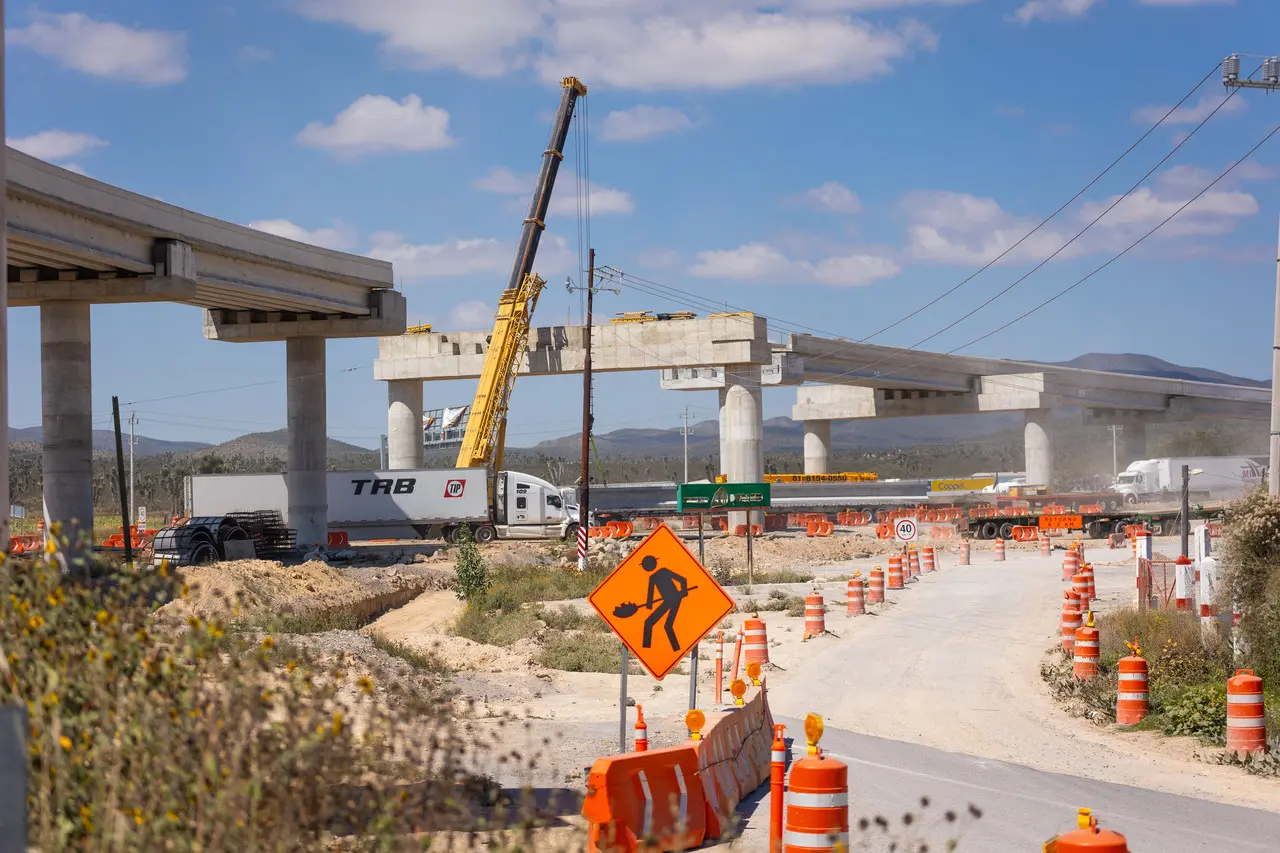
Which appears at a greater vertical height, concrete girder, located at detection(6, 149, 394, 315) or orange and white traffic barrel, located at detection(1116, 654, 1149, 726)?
concrete girder, located at detection(6, 149, 394, 315)

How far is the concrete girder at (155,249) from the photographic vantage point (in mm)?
29172

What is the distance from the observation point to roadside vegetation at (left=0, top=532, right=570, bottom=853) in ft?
15.2

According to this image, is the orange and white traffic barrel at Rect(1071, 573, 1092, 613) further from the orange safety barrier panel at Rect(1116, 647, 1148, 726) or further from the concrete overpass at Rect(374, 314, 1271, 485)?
the concrete overpass at Rect(374, 314, 1271, 485)

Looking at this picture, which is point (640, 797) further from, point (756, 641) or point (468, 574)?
point (468, 574)

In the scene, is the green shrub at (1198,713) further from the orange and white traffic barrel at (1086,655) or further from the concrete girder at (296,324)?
the concrete girder at (296,324)

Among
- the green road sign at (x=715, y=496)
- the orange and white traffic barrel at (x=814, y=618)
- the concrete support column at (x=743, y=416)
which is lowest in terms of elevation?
the orange and white traffic barrel at (x=814, y=618)

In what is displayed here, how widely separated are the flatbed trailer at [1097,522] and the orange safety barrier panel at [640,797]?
48.9 m

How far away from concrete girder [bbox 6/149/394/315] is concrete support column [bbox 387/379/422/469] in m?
17.0

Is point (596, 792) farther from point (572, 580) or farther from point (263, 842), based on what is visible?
point (572, 580)

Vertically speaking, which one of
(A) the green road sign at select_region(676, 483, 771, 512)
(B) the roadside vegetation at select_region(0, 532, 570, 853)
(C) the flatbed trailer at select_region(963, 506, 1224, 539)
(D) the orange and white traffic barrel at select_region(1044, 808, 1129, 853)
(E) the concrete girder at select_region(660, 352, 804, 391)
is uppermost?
(E) the concrete girder at select_region(660, 352, 804, 391)

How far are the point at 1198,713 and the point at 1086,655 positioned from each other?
3.49 m

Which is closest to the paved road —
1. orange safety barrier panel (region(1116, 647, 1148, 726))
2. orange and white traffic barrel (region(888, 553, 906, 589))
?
orange safety barrier panel (region(1116, 647, 1148, 726))

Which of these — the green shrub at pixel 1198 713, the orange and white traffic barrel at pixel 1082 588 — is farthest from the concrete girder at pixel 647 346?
the green shrub at pixel 1198 713

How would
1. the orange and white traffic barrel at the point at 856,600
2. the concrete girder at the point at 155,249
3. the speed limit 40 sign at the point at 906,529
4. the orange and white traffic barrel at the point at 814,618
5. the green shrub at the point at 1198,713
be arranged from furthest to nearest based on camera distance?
the speed limit 40 sign at the point at 906,529, the concrete girder at the point at 155,249, the orange and white traffic barrel at the point at 856,600, the orange and white traffic barrel at the point at 814,618, the green shrub at the point at 1198,713
